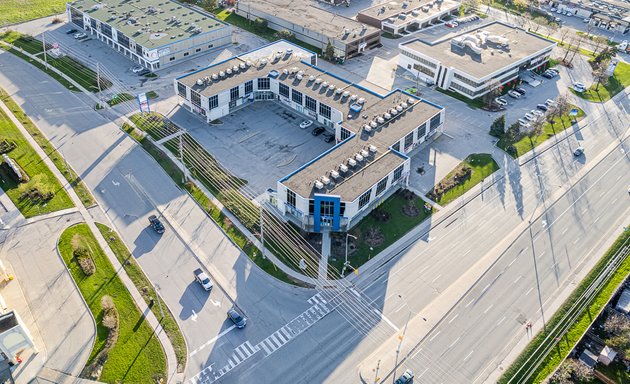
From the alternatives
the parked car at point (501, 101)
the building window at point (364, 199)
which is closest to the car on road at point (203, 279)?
the building window at point (364, 199)

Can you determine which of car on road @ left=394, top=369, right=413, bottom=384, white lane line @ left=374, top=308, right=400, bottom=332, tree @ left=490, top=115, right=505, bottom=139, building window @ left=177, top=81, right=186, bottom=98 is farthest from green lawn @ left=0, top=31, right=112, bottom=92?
car on road @ left=394, top=369, right=413, bottom=384

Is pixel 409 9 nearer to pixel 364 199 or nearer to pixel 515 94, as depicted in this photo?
pixel 515 94

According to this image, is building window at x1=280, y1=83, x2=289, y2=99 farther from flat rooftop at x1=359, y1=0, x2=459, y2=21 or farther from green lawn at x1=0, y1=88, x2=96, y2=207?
flat rooftop at x1=359, y1=0, x2=459, y2=21

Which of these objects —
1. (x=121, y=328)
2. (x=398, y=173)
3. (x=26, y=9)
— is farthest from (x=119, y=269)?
(x=26, y=9)

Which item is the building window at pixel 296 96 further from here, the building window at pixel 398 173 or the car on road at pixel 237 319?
the car on road at pixel 237 319

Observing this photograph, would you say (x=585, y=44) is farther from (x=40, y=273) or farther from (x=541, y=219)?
(x=40, y=273)

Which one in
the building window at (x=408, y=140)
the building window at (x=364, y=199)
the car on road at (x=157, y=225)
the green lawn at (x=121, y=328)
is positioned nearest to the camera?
the green lawn at (x=121, y=328)
